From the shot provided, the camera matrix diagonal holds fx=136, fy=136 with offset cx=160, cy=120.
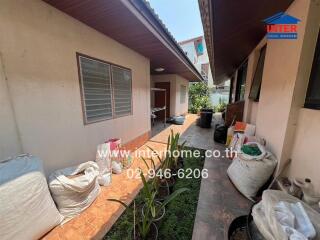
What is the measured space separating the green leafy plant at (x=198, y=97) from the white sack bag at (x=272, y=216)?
31.2ft

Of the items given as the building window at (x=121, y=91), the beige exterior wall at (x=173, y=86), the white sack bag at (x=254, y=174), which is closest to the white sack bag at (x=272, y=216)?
the white sack bag at (x=254, y=174)

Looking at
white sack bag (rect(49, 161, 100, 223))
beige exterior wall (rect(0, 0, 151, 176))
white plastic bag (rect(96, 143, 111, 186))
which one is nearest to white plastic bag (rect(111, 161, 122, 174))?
white plastic bag (rect(96, 143, 111, 186))

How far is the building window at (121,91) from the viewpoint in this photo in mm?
2984

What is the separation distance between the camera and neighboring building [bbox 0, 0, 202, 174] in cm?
149

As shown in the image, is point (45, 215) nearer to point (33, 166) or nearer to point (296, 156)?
point (33, 166)

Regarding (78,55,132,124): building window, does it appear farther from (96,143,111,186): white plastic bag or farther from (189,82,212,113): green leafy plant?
(189,82,212,113): green leafy plant

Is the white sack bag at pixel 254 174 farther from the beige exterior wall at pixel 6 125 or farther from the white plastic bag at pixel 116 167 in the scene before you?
the beige exterior wall at pixel 6 125

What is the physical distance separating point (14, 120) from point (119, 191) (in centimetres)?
160

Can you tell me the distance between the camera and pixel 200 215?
167cm

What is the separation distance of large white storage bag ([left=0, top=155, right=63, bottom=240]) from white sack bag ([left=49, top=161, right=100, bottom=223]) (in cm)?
13

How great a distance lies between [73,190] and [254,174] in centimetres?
230

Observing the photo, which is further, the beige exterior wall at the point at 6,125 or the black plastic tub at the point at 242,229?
the beige exterior wall at the point at 6,125

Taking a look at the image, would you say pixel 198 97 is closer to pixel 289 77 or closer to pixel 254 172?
pixel 289 77

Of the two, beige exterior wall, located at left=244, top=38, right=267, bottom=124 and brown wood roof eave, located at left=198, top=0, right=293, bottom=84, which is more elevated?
brown wood roof eave, located at left=198, top=0, right=293, bottom=84
